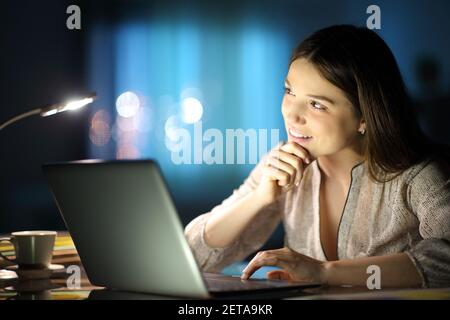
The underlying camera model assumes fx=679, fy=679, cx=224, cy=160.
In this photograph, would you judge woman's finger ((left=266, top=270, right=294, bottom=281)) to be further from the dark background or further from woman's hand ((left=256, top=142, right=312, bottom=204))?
the dark background

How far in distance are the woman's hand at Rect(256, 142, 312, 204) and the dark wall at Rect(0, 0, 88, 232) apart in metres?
2.62

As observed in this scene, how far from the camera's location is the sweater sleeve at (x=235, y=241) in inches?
69.2

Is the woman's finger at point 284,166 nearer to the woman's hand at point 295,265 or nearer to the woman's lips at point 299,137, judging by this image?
the woman's lips at point 299,137

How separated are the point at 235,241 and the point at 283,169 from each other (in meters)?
0.29

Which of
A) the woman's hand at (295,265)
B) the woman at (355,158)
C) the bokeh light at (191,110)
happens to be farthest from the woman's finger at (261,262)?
the bokeh light at (191,110)

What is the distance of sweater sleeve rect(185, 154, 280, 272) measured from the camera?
176cm

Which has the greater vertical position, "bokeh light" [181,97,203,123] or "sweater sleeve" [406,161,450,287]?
"bokeh light" [181,97,203,123]

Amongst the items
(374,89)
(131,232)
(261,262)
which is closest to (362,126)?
(374,89)

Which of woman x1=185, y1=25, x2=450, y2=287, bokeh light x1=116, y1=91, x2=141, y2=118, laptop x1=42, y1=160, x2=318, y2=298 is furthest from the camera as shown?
bokeh light x1=116, y1=91, x2=141, y2=118

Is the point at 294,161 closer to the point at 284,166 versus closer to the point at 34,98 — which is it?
the point at 284,166

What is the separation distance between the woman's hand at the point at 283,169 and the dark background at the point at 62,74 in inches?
87.7

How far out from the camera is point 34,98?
408cm

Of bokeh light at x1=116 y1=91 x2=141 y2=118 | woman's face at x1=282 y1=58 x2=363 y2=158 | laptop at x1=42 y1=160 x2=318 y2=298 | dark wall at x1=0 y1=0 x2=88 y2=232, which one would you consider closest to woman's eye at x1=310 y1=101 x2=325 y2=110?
woman's face at x1=282 y1=58 x2=363 y2=158
